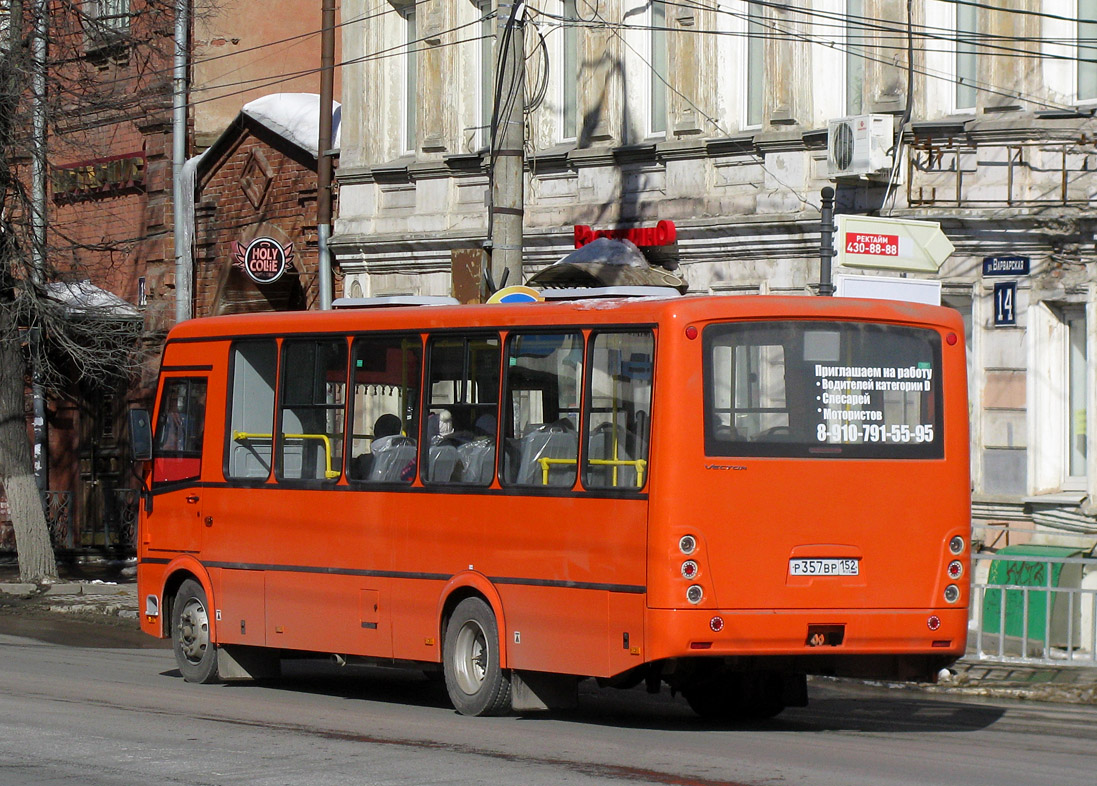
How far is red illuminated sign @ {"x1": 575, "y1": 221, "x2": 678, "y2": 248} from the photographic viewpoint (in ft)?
72.1

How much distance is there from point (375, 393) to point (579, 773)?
4.29 m

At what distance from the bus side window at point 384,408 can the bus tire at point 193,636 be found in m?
2.12

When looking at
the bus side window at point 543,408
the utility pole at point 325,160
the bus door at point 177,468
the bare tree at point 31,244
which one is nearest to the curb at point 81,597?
the bare tree at point 31,244

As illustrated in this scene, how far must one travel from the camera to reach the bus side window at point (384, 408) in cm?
1234

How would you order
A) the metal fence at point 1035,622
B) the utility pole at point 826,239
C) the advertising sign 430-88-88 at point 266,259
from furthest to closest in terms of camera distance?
1. the advertising sign 430-88-88 at point 266,259
2. the utility pole at point 826,239
3. the metal fence at point 1035,622

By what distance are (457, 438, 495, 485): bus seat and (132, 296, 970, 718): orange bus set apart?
0.02 m

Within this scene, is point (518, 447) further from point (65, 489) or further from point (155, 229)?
point (65, 489)

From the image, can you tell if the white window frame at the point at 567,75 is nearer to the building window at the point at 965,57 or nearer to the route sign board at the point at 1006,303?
the building window at the point at 965,57

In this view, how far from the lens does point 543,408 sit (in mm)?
11422

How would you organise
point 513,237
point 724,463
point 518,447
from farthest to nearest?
point 513,237 < point 518,447 < point 724,463

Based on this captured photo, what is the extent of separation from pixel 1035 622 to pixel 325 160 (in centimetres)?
1422

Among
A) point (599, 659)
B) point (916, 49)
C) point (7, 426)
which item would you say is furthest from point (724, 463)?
point (7, 426)

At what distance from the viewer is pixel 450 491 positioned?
471 inches

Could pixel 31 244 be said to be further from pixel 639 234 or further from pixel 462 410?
pixel 462 410
